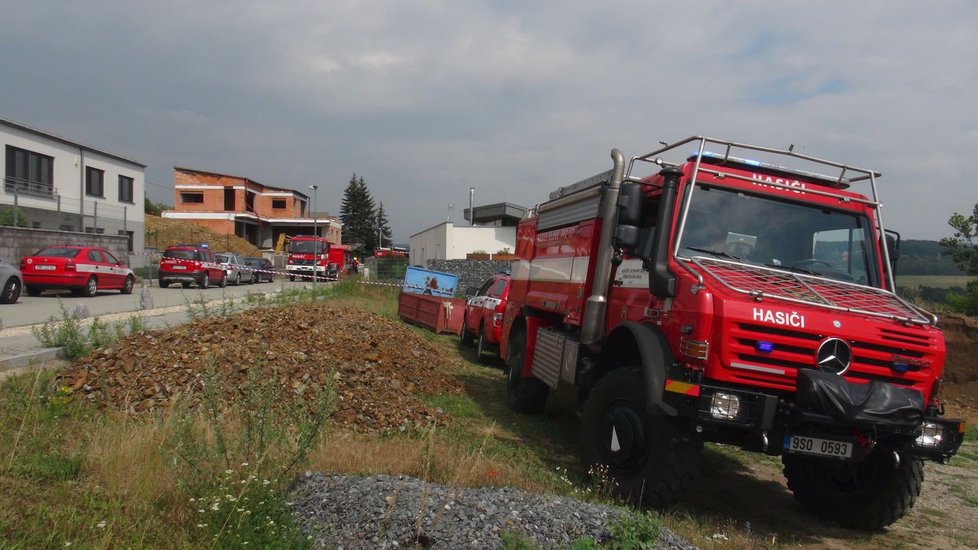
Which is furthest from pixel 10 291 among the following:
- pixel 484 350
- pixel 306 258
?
pixel 306 258

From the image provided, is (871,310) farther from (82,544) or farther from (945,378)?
(945,378)

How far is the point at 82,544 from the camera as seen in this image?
3.78 metres

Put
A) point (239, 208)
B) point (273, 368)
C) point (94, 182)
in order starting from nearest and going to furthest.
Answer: point (273, 368), point (94, 182), point (239, 208)

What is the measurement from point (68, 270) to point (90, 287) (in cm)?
113

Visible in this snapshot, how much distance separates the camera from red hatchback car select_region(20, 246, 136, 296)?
2167 cm

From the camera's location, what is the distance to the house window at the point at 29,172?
110ft

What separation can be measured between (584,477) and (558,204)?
137 inches

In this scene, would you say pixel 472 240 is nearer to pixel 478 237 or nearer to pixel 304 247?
pixel 478 237

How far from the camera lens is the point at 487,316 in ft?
44.8

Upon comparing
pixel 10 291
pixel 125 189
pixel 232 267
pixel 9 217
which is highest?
pixel 125 189

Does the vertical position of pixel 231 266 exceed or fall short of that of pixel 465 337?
it exceeds it

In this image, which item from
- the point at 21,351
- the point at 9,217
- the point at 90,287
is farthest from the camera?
the point at 9,217

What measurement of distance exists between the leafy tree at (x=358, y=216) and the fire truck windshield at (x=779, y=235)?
316 ft

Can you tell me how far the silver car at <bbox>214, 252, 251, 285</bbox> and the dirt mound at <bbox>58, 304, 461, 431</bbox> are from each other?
24564 mm
